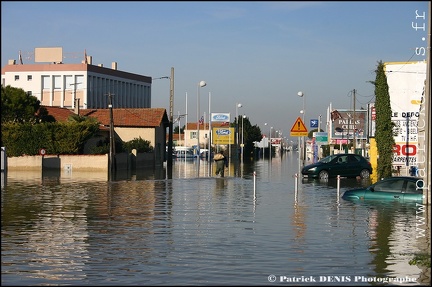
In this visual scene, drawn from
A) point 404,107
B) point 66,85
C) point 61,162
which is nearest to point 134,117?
point 61,162

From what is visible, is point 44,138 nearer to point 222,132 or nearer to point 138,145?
point 138,145

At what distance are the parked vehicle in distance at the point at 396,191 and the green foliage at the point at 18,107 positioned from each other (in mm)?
35860

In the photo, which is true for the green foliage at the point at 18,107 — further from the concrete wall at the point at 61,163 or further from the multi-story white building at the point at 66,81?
the multi-story white building at the point at 66,81

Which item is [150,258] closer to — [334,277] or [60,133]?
[334,277]

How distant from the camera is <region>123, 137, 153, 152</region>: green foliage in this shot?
67262 millimetres

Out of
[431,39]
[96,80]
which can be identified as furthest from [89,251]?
[96,80]

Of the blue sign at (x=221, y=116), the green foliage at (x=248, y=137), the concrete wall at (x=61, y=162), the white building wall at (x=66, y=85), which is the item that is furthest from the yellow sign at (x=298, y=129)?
the white building wall at (x=66, y=85)

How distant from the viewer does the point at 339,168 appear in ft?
136

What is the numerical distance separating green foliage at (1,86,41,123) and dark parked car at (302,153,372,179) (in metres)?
24.5

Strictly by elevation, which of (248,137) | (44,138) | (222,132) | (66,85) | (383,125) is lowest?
(44,138)

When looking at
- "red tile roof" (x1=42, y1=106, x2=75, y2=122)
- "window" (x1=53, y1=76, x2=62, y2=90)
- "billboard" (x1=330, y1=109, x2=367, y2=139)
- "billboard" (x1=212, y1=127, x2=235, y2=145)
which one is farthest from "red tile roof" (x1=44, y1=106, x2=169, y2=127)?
"window" (x1=53, y1=76, x2=62, y2=90)

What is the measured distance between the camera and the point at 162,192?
2964 centimetres

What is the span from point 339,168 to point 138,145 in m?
31.3

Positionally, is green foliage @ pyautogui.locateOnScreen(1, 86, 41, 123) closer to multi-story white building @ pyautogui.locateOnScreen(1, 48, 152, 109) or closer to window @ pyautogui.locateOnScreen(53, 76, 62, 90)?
multi-story white building @ pyautogui.locateOnScreen(1, 48, 152, 109)
